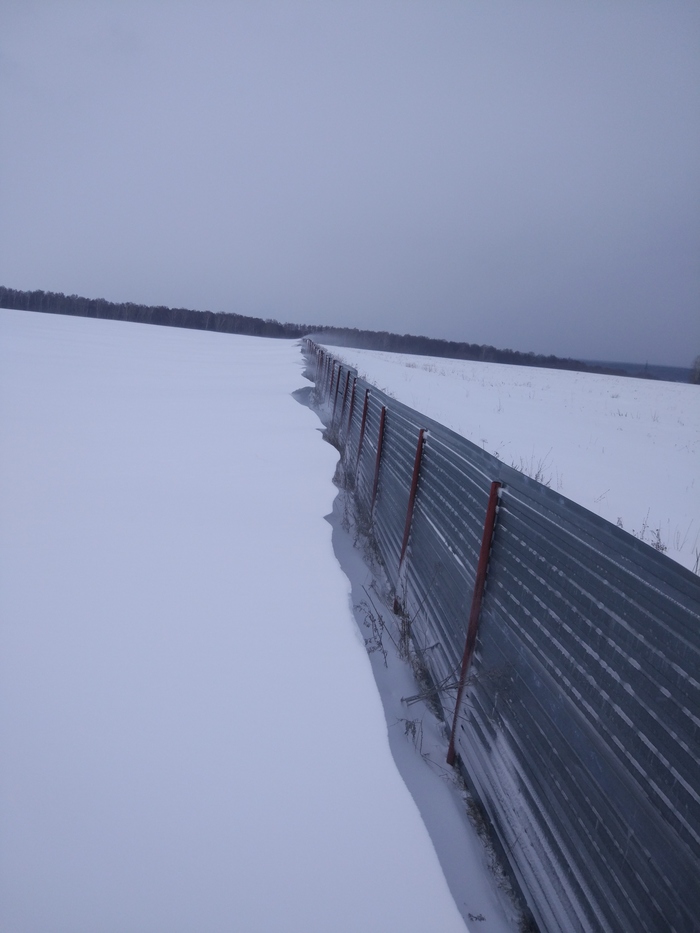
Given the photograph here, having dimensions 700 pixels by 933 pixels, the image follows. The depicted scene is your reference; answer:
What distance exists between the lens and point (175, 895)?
7.46 feet

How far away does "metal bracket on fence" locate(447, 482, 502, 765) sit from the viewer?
9.59 ft

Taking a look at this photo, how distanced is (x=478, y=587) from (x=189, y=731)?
1694mm

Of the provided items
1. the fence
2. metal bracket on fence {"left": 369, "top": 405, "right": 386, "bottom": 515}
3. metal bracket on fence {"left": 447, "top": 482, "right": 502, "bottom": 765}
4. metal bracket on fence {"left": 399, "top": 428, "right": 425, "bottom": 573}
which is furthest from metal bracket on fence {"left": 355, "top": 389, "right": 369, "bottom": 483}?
metal bracket on fence {"left": 447, "top": 482, "right": 502, "bottom": 765}

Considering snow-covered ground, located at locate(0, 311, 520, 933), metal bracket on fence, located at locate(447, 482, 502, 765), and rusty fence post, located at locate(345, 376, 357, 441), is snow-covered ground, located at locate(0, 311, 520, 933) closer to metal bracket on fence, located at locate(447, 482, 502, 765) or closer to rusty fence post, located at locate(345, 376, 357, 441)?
metal bracket on fence, located at locate(447, 482, 502, 765)

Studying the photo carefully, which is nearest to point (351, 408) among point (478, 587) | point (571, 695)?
point (478, 587)

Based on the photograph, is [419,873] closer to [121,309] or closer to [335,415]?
[335,415]

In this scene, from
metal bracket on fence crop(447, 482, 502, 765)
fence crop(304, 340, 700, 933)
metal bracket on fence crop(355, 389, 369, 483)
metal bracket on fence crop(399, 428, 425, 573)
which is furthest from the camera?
metal bracket on fence crop(355, 389, 369, 483)

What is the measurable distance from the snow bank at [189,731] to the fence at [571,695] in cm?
50

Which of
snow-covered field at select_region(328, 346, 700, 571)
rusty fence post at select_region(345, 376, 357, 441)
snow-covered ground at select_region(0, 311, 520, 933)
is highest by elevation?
rusty fence post at select_region(345, 376, 357, 441)

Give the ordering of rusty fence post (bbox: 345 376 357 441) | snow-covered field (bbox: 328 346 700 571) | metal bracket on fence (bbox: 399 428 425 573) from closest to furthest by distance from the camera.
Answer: metal bracket on fence (bbox: 399 428 425 573), snow-covered field (bbox: 328 346 700 571), rusty fence post (bbox: 345 376 357 441)

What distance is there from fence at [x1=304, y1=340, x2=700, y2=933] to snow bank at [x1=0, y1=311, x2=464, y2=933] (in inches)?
19.6

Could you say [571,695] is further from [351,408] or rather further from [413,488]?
[351,408]

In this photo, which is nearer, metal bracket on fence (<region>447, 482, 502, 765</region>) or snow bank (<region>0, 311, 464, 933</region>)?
snow bank (<region>0, 311, 464, 933</region>)

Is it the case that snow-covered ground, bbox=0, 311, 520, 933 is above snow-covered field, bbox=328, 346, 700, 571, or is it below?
below
